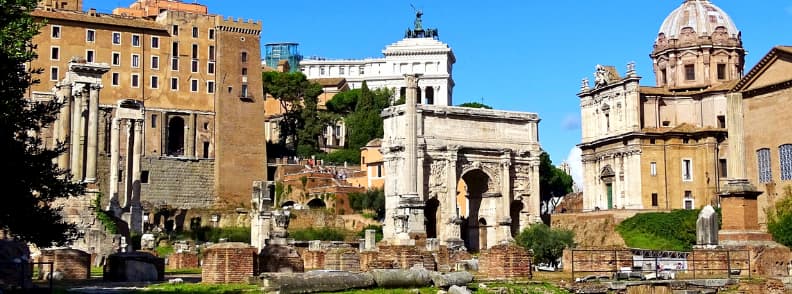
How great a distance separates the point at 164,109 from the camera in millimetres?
72562

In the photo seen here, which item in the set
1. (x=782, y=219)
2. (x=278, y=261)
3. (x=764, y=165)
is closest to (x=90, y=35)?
(x=764, y=165)

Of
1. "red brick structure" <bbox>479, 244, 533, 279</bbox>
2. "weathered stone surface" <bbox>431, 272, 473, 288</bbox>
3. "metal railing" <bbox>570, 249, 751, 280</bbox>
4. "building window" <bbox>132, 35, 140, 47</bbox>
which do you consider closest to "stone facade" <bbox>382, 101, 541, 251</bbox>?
"building window" <bbox>132, 35, 140, 47</bbox>

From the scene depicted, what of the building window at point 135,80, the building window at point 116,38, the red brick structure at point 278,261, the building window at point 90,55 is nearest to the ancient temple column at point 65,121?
the red brick structure at point 278,261

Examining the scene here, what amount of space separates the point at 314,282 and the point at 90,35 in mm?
57946

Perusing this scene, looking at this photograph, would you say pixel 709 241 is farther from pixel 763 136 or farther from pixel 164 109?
pixel 164 109

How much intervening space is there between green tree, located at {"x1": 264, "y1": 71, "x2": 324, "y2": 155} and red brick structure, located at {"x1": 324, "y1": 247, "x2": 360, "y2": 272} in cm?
6173

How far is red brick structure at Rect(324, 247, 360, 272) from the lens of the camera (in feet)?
72.5

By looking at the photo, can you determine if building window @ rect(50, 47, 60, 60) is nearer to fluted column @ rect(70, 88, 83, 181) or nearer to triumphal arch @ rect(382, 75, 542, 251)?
triumphal arch @ rect(382, 75, 542, 251)

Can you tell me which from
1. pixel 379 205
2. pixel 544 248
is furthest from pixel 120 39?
pixel 544 248

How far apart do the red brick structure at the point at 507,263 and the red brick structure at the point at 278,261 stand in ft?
13.7

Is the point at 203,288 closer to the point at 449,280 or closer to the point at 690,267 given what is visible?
the point at 449,280

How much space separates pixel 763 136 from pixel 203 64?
41.9 m

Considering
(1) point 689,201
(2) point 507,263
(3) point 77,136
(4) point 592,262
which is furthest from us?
(1) point 689,201

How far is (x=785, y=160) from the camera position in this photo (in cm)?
4394
